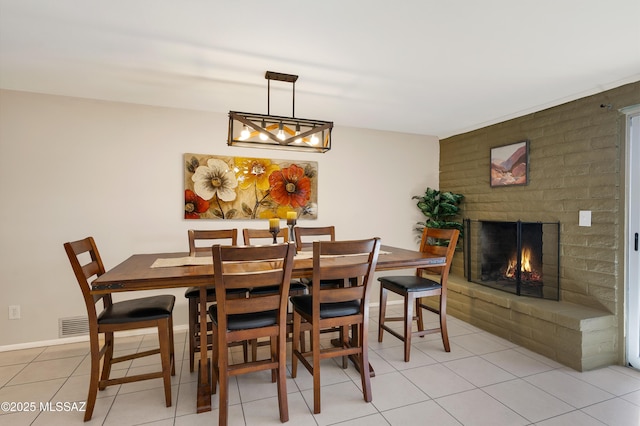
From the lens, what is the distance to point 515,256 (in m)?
3.52

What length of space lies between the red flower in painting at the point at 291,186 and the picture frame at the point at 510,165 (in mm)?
2088

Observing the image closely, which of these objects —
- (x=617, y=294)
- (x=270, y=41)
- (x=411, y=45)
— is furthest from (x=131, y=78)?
(x=617, y=294)

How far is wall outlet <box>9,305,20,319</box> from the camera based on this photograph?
285 cm

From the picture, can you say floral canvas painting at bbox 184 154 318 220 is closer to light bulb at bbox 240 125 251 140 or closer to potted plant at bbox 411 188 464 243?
light bulb at bbox 240 125 251 140

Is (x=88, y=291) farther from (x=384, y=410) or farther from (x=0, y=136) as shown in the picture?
(x=0, y=136)

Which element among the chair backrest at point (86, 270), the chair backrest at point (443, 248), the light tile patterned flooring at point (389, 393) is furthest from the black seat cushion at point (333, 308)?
the chair backrest at point (86, 270)

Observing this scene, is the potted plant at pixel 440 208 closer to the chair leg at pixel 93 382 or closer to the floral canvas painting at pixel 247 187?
the floral canvas painting at pixel 247 187

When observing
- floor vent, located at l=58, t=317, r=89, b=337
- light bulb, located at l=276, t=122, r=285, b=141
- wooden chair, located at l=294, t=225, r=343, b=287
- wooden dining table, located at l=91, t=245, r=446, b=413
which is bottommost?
floor vent, located at l=58, t=317, r=89, b=337

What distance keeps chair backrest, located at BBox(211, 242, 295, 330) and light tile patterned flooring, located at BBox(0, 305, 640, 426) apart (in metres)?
0.68

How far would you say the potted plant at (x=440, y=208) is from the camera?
404 centimetres

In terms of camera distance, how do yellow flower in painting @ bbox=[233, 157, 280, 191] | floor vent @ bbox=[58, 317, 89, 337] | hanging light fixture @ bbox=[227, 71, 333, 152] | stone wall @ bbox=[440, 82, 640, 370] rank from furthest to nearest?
yellow flower in painting @ bbox=[233, 157, 280, 191], floor vent @ bbox=[58, 317, 89, 337], stone wall @ bbox=[440, 82, 640, 370], hanging light fixture @ bbox=[227, 71, 333, 152]

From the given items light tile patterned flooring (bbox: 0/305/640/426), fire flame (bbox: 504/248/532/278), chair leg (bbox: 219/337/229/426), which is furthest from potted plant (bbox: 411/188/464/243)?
chair leg (bbox: 219/337/229/426)

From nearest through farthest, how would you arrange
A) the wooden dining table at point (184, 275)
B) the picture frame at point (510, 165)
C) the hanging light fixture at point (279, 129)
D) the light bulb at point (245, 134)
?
the wooden dining table at point (184, 275)
the hanging light fixture at point (279, 129)
the light bulb at point (245, 134)
the picture frame at point (510, 165)

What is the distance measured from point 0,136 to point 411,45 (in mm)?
3457
